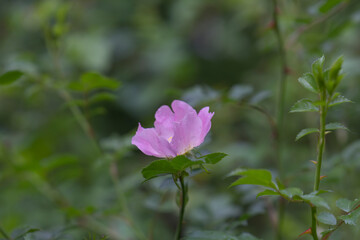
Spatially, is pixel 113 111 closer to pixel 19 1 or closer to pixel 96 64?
pixel 96 64

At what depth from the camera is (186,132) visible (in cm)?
48

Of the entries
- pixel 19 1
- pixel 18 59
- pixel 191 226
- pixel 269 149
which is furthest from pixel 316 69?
pixel 19 1

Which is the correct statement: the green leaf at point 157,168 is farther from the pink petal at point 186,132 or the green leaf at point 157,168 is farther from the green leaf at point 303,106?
the green leaf at point 303,106

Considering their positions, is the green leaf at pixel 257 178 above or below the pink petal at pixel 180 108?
below

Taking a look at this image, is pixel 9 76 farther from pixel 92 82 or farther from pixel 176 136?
pixel 176 136

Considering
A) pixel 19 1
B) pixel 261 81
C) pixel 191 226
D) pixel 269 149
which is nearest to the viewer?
pixel 191 226

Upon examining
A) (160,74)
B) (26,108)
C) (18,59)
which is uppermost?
(160,74)

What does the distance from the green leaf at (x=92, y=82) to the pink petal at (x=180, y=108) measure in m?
0.23

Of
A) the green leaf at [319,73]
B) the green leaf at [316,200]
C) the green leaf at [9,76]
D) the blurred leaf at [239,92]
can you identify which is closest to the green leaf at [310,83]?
the green leaf at [319,73]

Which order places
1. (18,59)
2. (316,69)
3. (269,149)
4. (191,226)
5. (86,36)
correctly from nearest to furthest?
(316,69) → (191,226) → (18,59) → (269,149) → (86,36)

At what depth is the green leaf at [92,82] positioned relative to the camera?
0.71 meters

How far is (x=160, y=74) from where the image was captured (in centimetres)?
214

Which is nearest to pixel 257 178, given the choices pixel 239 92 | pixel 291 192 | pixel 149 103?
pixel 291 192

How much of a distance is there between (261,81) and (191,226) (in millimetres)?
1206
